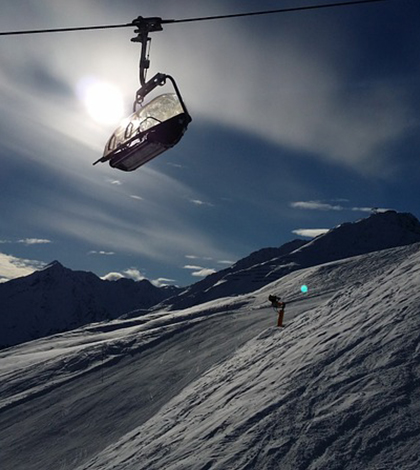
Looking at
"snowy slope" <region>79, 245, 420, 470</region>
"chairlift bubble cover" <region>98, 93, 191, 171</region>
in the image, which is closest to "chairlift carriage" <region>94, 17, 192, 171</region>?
"chairlift bubble cover" <region>98, 93, 191, 171</region>

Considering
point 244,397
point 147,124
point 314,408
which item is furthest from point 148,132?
point 244,397

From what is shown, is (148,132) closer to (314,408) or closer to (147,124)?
(147,124)

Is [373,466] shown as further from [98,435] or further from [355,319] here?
[98,435]

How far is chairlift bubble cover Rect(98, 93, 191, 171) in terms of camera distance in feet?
25.6

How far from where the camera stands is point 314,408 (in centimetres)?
883

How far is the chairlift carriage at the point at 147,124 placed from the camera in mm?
7797

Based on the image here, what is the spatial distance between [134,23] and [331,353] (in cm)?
747

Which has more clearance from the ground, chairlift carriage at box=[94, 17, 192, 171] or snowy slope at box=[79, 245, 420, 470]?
chairlift carriage at box=[94, 17, 192, 171]

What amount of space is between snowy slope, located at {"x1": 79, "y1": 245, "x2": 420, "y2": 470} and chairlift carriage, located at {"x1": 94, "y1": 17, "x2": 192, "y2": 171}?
486 cm

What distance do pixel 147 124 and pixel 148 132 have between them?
11.2 inches

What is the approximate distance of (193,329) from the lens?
26.5m

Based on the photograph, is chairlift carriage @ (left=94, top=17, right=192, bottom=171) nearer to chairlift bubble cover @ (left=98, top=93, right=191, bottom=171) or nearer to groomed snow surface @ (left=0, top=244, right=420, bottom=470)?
chairlift bubble cover @ (left=98, top=93, right=191, bottom=171)

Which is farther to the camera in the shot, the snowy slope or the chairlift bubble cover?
the chairlift bubble cover

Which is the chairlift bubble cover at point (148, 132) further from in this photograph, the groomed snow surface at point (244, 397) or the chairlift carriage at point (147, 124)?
the groomed snow surface at point (244, 397)
